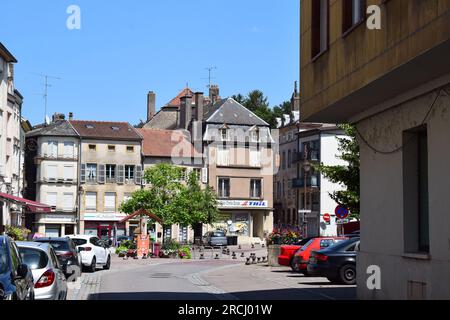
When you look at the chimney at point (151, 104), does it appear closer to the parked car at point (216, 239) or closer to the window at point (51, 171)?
the window at point (51, 171)

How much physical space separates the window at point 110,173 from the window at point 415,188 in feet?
227

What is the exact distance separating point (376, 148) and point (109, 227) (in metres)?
65.0

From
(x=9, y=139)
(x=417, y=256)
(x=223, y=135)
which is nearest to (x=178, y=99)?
(x=223, y=135)

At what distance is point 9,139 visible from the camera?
60.7 m

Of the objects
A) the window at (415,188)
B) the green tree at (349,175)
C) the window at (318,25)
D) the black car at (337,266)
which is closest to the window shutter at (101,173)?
the green tree at (349,175)

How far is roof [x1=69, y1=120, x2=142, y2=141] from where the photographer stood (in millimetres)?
84750

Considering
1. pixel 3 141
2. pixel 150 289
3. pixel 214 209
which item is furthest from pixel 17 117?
pixel 150 289

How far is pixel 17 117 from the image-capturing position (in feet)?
212

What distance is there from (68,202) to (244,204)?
1767cm

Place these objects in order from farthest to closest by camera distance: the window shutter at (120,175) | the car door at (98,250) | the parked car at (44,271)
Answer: the window shutter at (120,175), the car door at (98,250), the parked car at (44,271)

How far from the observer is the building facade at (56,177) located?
270 feet

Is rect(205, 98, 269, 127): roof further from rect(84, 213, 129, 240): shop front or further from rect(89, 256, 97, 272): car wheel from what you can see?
rect(89, 256, 97, 272): car wheel

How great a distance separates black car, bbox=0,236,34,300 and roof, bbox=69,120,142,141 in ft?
235

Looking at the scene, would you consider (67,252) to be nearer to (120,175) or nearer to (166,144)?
(120,175)
